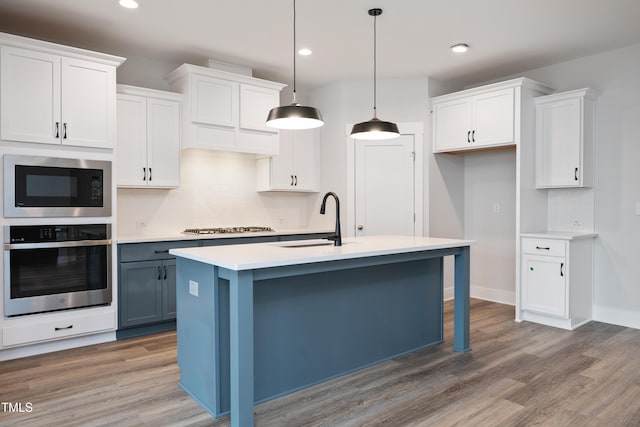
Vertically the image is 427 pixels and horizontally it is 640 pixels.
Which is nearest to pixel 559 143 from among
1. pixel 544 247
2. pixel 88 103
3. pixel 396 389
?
pixel 544 247

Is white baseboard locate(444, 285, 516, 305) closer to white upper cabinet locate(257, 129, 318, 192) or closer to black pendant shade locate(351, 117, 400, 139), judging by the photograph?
white upper cabinet locate(257, 129, 318, 192)

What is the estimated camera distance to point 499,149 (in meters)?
5.10

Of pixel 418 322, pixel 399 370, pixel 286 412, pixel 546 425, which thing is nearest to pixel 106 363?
pixel 286 412

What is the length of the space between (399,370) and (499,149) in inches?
122

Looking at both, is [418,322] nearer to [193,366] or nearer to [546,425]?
[546,425]

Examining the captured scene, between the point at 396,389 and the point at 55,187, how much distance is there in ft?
9.71

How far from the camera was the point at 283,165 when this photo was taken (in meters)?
5.28

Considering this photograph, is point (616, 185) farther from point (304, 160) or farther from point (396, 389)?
point (304, 160)

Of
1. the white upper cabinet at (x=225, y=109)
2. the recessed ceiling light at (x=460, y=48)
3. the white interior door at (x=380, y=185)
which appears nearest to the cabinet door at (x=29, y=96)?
the white upper cabinet at (x=225, y=109)

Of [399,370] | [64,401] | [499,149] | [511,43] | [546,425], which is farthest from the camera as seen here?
[499,149]

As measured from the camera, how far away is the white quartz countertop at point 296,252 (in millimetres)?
2273

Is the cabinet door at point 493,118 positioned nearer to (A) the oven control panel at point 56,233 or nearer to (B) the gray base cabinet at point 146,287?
(B) the gray base cabinet at point 146,287

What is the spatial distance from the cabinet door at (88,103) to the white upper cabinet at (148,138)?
35 cm

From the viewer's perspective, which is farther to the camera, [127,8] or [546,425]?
[127,8]
